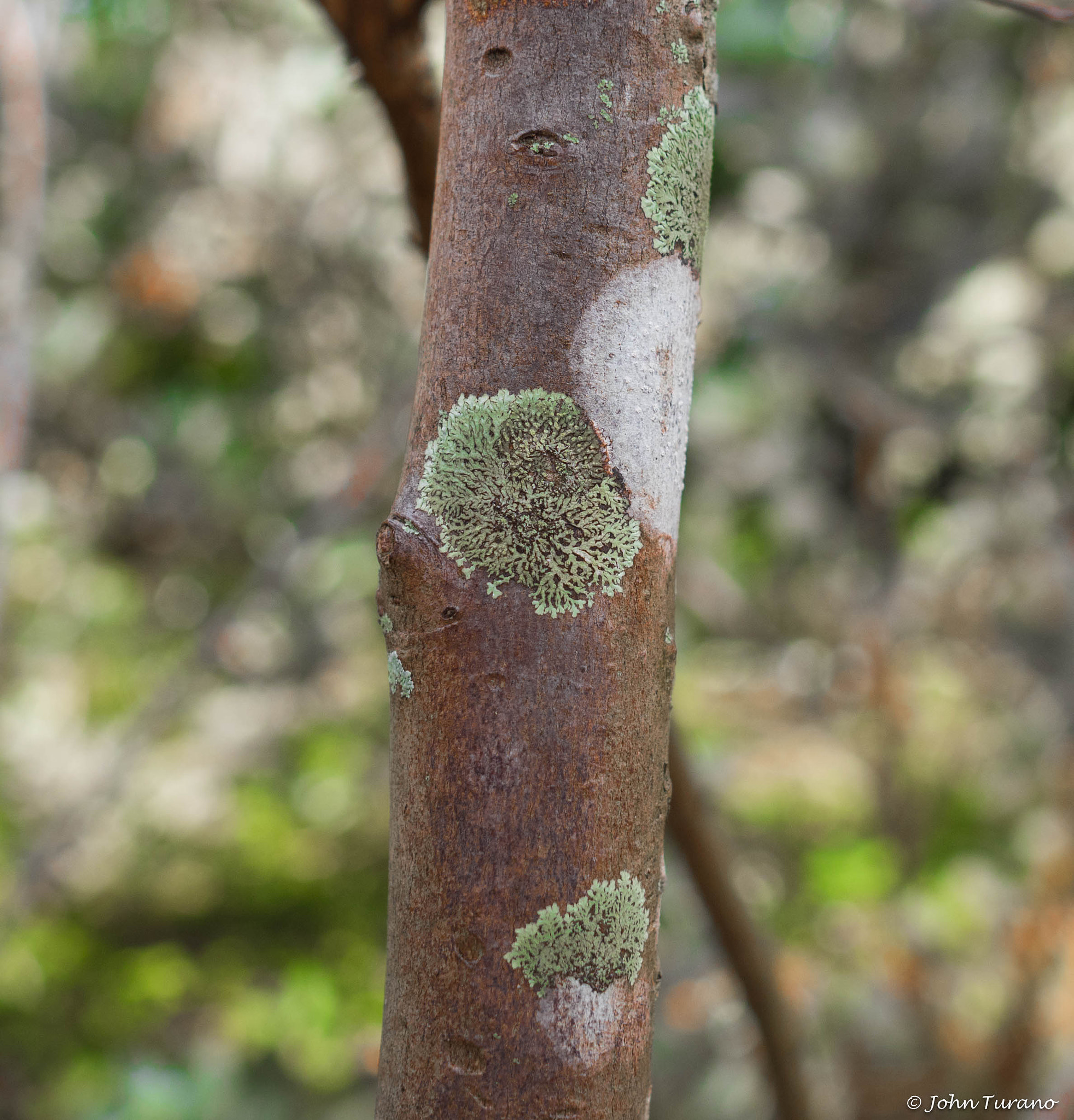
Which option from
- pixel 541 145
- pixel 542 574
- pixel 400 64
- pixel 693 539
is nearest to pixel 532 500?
pixel 542 574

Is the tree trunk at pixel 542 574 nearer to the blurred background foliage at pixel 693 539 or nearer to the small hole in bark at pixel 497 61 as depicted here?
the small hole in bark at pixel 497 61

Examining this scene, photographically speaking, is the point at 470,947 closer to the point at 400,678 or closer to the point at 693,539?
the point at 400,678

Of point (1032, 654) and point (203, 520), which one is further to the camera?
point (203, 520)

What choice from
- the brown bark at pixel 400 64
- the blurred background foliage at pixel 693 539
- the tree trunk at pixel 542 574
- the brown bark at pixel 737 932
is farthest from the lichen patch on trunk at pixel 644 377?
the blurred background foliage at pixel 693 539

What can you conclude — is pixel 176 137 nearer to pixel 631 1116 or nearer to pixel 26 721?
pixel 26 721

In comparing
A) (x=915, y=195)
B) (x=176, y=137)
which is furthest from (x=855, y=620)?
(x=176, y=137)

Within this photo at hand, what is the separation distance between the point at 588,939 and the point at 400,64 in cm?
60

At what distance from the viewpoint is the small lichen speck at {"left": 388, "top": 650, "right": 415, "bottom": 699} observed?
0.35 meters

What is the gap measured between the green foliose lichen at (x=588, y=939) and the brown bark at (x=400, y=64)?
478 millimetres

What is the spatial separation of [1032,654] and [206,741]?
8.16ft

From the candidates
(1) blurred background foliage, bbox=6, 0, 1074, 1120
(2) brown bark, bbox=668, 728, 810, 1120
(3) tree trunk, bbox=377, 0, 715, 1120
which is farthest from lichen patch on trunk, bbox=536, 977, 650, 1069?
(1) blurred background foliage, bbox=6, 0, 1074, 1120

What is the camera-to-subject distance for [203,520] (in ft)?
11.4

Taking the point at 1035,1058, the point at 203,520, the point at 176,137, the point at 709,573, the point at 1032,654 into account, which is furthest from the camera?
the point at 203,520

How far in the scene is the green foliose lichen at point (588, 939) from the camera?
328 mm
